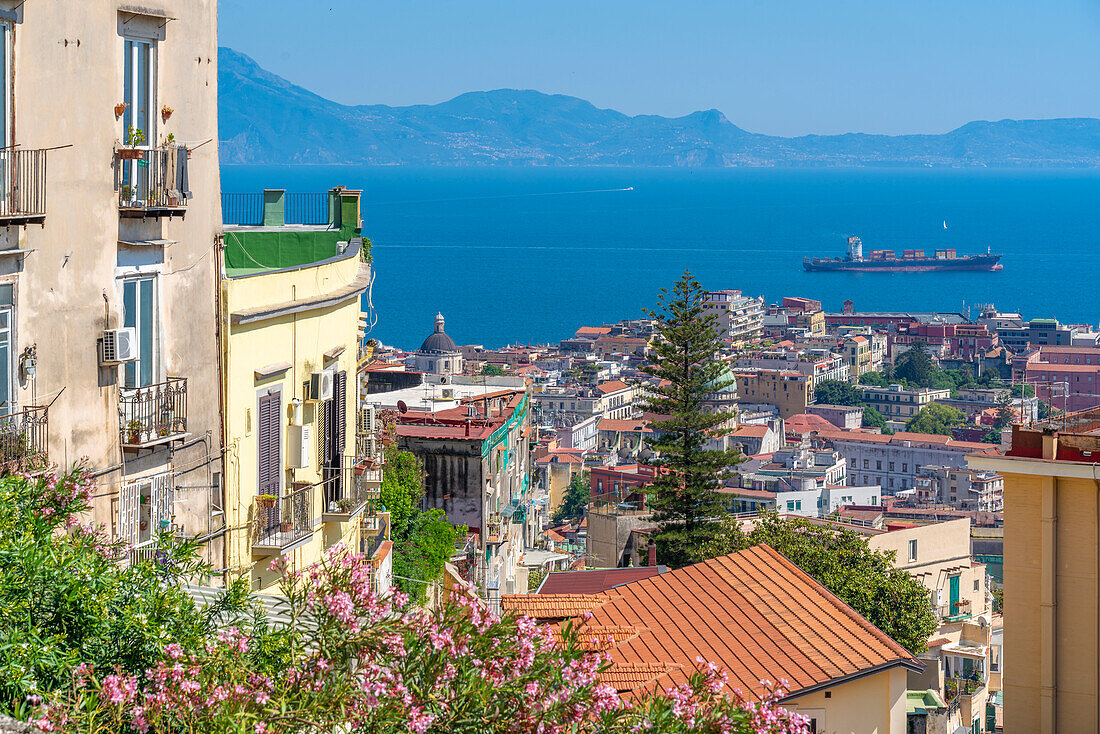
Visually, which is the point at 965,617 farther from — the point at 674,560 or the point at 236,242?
the point at 236,242

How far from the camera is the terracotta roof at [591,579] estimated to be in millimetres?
15188

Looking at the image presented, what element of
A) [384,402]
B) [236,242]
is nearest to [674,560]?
[384,402]

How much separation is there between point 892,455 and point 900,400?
24.5 metres

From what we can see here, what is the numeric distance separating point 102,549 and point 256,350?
373 centimetres

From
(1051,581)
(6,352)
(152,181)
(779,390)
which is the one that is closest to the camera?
(6,352)

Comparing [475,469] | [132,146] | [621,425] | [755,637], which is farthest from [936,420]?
[132,146]

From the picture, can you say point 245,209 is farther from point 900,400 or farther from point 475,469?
point 900,400

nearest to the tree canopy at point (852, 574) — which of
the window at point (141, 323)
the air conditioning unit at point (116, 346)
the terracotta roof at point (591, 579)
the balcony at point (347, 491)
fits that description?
the terracotta roof at point (591, 579)

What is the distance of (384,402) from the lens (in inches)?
1046

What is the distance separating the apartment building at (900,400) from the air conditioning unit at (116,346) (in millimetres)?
121498

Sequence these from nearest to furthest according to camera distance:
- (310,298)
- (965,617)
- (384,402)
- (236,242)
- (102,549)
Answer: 1. (102,549)
2. (310,298)
3. (236,242)
4. (384,402)
5. (965,617)

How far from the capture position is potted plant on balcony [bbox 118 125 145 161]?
29.4ft

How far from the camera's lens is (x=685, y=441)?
24172 mm

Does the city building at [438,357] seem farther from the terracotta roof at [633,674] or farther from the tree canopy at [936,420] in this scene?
the terracotta roof at [633,674]
